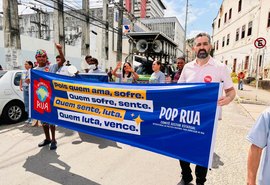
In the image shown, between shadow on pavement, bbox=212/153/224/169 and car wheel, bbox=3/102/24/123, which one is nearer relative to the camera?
shadow on pavement, bbox=212/153/224/169

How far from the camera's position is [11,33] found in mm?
10797

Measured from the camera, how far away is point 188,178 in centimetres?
286

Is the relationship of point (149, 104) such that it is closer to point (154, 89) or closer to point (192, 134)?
point (154, 89)

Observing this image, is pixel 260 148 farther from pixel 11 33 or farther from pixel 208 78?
pixel 11 33

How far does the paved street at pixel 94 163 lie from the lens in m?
2.99

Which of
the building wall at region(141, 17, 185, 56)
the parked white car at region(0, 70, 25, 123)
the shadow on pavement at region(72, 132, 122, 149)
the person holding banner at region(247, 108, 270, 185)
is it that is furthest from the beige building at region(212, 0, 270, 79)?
the building wall at region(141, 17, 185, 56)

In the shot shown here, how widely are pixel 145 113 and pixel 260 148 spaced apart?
4.90 ft

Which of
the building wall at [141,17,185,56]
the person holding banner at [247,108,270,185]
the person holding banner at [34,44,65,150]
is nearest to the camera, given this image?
the person holding banner at [247,108,270,185]

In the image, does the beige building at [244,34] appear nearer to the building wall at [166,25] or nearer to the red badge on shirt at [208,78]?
the red badge on shirt at [208,78]

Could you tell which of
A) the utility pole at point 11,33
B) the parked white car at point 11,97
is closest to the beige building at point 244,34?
the parked white car at point 11,97

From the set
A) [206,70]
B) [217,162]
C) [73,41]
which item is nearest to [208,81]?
[206,70]

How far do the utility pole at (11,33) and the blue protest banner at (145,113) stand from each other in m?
9.18

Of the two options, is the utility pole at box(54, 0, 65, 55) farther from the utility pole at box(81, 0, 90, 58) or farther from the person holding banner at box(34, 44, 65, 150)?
the person holding banner at box(34, 44, 65, 150)

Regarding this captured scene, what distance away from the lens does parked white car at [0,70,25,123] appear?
5438 millimetres
